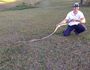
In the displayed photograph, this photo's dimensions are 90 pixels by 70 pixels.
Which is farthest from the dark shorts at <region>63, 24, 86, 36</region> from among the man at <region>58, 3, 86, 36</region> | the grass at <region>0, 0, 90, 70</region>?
the grass at <region>0, 0, 90, 70</region>

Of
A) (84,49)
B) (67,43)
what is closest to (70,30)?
(67,43)

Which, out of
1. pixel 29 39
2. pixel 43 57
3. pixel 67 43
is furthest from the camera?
pixel 29 39

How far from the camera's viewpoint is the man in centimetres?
1011

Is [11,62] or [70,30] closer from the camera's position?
[11,62]

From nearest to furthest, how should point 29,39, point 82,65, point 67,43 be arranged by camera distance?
1. point 82,65
2. point 67,43
3. point 29,39

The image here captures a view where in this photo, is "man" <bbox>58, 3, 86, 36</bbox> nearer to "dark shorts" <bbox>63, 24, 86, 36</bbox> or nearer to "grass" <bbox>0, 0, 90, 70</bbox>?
"dark shorts" <bbox>63, 24, 86, 36</bbox>

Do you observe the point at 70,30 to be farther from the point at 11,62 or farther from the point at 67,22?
the point at 11,62

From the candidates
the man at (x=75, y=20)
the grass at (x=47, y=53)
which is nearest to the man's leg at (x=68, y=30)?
the man at (x=75, y=20)

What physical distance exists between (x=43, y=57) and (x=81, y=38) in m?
2.20

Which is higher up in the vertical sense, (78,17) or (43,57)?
(78,17)

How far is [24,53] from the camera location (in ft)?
28.4

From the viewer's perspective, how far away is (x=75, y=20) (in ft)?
33.5

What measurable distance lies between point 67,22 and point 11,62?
2.98m

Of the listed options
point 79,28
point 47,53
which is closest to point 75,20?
point 79,28
